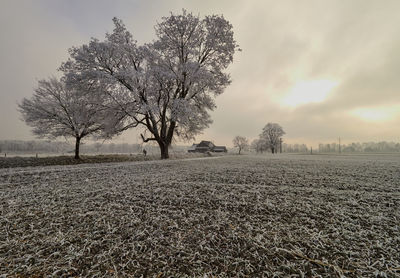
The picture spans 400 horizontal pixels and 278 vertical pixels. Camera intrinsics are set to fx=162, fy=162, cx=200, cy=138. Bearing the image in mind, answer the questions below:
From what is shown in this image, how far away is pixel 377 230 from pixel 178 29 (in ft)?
50.1

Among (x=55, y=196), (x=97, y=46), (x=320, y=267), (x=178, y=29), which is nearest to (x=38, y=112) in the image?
(x=97, y=46)

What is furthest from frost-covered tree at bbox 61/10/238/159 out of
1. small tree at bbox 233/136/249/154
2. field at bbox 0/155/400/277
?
small tree at bbox 233/136/249/154

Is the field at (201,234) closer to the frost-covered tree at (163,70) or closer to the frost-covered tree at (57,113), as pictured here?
the frost-covered tree at (163,70)

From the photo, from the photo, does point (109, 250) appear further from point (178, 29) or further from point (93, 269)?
point (178, 29)

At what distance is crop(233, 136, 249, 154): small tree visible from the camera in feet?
218

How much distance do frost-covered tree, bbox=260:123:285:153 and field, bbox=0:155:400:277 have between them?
53803mm

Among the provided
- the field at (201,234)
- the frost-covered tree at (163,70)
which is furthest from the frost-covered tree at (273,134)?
the field at (201,234)

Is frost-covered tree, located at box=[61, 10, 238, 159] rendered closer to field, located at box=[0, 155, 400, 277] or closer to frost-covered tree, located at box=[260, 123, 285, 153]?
field, located at box=[0, 155, 400, 277]

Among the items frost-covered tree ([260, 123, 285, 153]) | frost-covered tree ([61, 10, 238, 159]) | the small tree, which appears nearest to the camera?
frost-covered tree ([61, 10, 238, 159])

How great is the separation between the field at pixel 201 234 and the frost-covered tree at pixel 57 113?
13.4m

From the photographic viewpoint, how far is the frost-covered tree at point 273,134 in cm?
5252

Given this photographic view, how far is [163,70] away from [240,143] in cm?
5824

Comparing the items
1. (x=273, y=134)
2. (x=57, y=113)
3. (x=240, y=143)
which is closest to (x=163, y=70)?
(x=57, y=113)

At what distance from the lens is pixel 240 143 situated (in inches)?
2618
